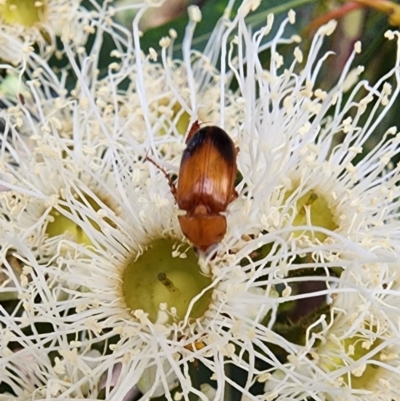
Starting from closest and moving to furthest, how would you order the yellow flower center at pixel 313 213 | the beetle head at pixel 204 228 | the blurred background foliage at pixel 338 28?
1. the beetle head at pixel 204 228
2. the yellow flower center at pixel 313 213
3. the blurred background foliage at pixel 338 28

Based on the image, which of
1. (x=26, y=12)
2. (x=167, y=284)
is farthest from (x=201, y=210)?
(x=26, y=12)

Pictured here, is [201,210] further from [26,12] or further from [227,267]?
[26,12]

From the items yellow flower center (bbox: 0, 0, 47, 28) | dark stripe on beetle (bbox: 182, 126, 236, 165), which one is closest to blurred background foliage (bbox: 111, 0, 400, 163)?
yellow flower center (bbox: 0, 0, 47, 28)

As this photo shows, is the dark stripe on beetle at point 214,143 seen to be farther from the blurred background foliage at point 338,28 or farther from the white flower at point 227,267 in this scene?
the blurred background foliage at point 338,28

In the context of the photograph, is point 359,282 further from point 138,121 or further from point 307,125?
point 138,121

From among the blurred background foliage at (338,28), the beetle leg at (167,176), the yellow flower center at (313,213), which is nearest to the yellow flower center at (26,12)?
the blurred background foliage at (338,28)

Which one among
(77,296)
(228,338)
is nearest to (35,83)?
(77,296)
